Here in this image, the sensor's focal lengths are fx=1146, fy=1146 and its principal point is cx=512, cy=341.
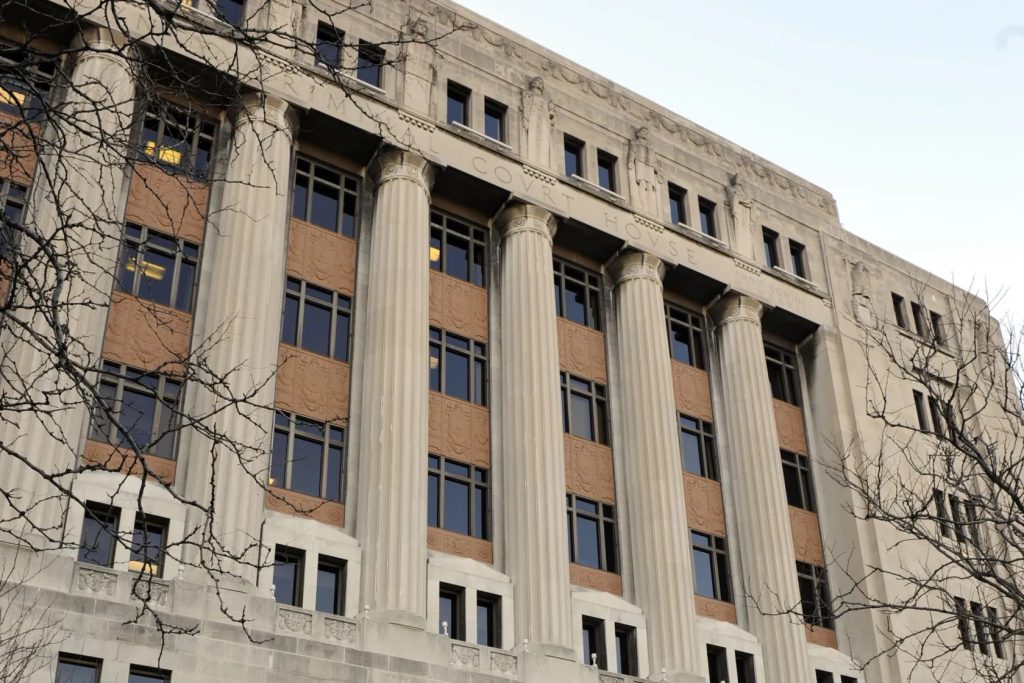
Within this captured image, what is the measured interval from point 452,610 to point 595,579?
4.86 m

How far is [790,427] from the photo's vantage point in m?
39.8

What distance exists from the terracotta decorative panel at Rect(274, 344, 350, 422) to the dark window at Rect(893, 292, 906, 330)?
80.4 feet

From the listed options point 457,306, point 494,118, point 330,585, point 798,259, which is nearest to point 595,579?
point 330,585

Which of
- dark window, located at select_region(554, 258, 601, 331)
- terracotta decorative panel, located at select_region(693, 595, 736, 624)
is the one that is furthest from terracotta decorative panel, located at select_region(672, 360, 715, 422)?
terracotta decorative panel, located at select_region(693, 595, 736, 624)

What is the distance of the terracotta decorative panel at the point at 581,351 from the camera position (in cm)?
3519

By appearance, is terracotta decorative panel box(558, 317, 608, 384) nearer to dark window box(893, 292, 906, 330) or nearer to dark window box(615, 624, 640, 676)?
dark window box(615, 624, 640, 676)

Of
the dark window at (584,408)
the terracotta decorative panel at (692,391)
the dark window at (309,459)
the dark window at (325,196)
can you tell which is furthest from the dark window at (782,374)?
Answer: the dark window at (309,459)

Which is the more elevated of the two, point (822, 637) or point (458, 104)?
point (458, 104)

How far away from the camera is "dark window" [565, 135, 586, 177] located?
125ft

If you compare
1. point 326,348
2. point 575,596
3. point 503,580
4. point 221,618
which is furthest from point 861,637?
point 221,618

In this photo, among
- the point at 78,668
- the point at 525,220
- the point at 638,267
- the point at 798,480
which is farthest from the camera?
the point at 798,480

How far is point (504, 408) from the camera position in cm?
3209

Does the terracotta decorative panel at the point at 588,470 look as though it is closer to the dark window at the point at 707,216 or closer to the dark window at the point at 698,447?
the dark window at the point at 698,447

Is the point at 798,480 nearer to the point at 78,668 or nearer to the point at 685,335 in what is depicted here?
the point at 685,335
